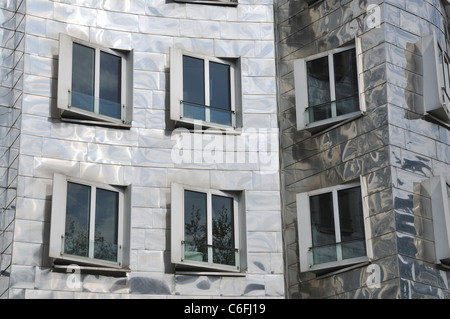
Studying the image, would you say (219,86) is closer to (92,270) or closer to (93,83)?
(93,83)

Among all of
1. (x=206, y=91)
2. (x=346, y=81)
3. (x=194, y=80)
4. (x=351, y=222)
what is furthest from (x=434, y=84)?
(x=194, y=80)

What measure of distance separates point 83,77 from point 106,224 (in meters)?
3.99

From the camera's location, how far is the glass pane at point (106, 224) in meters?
23.8

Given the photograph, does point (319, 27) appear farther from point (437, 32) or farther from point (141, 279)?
point (141, 279)

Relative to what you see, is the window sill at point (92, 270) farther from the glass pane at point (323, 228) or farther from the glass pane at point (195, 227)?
the glass pane at point (323, 228)

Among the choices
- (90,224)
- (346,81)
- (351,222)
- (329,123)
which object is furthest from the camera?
(346,81)

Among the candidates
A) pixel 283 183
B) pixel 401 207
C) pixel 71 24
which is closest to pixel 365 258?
pixel 401 207

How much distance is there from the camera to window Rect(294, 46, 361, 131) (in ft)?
84.0

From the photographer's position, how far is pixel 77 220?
2383 cm

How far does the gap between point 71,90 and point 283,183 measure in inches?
241

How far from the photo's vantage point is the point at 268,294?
80.0 ft

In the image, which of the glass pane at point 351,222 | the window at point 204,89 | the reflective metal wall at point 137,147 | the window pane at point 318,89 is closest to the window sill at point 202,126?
the window at point 204,89

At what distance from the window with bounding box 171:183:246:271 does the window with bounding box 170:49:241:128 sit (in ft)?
6.70

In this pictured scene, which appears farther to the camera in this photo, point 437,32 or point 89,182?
point 437,32
